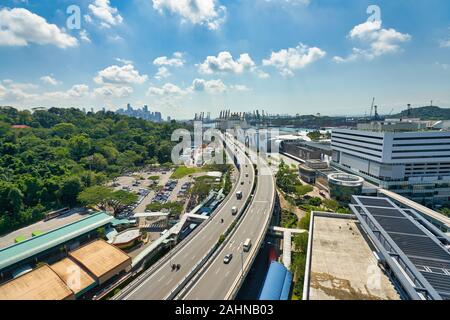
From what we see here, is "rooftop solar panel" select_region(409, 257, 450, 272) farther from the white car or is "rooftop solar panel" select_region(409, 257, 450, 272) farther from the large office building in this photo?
the large office building

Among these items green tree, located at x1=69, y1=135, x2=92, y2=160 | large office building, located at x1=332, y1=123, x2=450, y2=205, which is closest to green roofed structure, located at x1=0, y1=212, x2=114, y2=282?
green tree, located at x1=69, y1=135, x2=92, y2=160

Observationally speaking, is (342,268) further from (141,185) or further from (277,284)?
(141,185)

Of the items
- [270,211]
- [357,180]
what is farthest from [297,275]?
[357,180]

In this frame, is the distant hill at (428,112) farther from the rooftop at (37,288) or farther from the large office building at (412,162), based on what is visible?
the rooftop at (37,288)

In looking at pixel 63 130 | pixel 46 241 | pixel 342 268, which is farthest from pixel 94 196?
pixel 63 130

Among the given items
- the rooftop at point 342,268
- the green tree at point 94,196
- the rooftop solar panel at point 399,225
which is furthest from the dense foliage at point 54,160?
the rooftop solar panel at point 399,225
